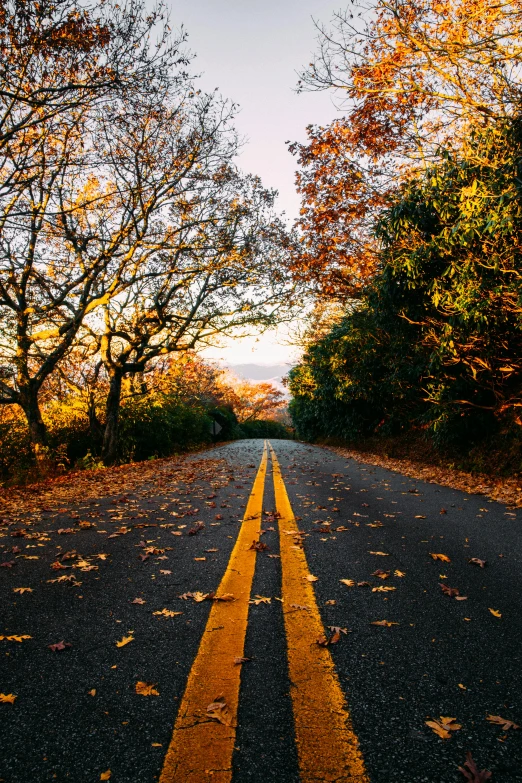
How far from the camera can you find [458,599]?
316cm

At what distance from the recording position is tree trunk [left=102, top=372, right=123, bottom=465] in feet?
51.7

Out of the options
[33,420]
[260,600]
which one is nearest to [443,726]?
[260,600]

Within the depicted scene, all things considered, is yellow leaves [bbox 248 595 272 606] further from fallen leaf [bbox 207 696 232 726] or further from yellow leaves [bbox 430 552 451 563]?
yellow leaves [bbox 430 552 451 563]

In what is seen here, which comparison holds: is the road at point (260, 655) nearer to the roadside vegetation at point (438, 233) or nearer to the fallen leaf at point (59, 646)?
the fallen leaf at point (59, 646)

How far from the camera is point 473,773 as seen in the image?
62.9 inches

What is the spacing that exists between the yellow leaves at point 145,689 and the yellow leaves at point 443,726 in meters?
1.19

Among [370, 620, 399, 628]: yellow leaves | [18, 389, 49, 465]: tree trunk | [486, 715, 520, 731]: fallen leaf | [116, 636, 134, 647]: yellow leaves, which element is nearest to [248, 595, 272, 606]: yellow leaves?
[370, 620, 399, 628]: yellow leaves

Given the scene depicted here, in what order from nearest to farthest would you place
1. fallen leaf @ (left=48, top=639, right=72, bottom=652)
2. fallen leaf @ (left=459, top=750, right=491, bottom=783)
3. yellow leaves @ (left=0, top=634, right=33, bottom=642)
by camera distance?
fallen leaf @ (left=459, top=750, right=491, bottom=783), fallen leaf @ (left=48, top=639, right=72, bottom=652), yellow leaves @ (left=0, top=634, right=33, bottom=642)

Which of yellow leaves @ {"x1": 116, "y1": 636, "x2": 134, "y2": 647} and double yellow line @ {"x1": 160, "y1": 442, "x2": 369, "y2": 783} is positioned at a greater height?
yellow leaves @ {"x1": 116, "y1": 636, "x2": 134, "y2": 647}

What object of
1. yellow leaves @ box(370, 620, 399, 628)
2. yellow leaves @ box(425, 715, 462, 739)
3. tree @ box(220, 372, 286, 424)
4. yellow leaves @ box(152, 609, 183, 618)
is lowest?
yellow leaves @ box(425, 715, 462, 739)

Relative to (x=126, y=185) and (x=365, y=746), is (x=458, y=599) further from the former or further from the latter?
(x=126, y=185)

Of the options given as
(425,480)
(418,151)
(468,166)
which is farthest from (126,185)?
(425,480)

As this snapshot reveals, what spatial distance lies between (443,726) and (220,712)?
921mm

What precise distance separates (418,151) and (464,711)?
476 inches
